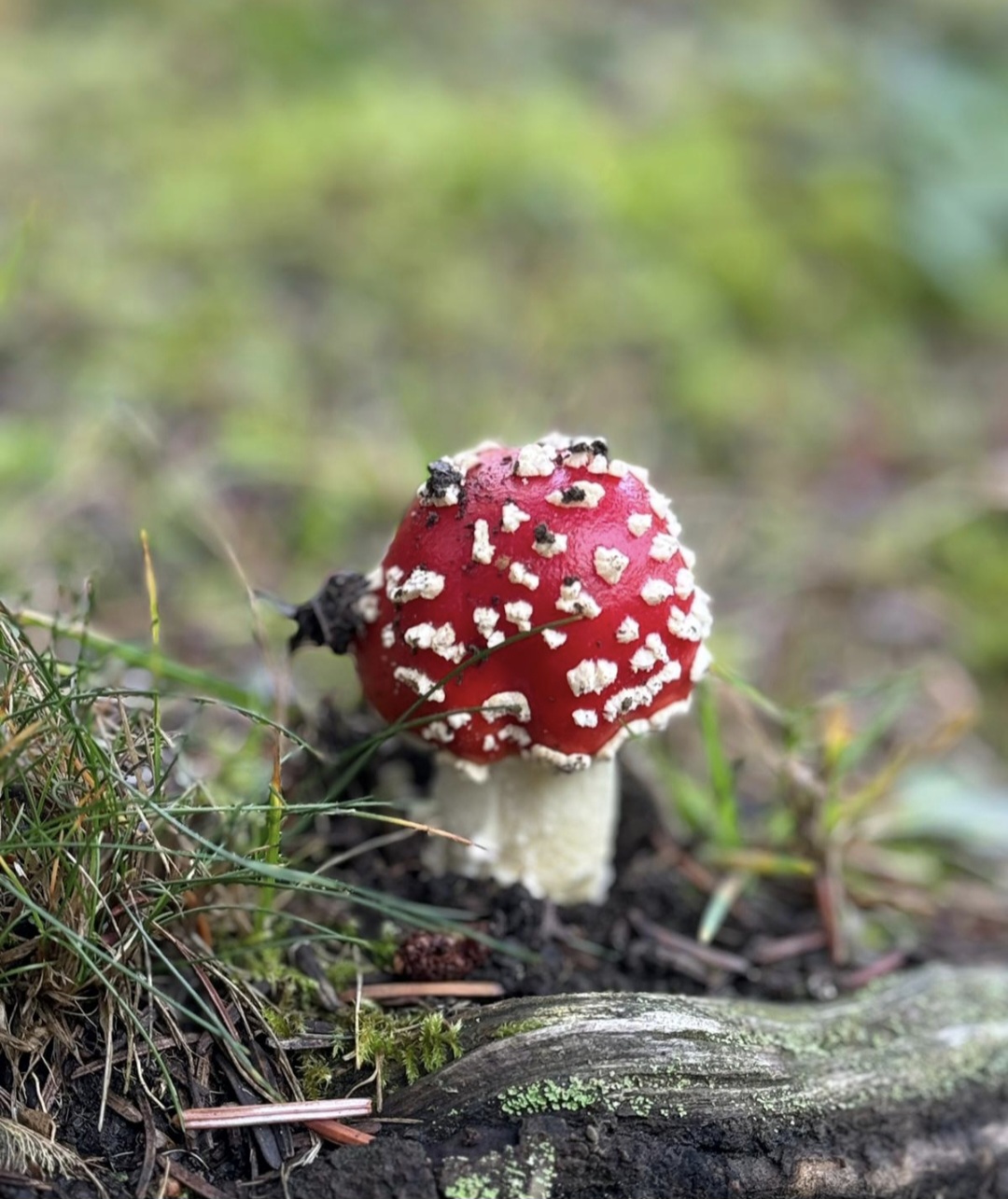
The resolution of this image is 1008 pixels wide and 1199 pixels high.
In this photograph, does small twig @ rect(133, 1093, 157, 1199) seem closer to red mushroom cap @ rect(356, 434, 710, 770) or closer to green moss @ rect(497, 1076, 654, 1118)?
green moss @ rect(497, 1076, 654, 1118)

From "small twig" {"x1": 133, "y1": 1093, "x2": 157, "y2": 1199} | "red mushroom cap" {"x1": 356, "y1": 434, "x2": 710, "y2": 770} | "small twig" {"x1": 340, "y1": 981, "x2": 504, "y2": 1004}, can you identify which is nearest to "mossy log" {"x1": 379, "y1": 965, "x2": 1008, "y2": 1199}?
"small twig" {"x1": 340, "y1": 981, "x2": 504, "y2": 1004}

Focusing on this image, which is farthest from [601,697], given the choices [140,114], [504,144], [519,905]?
[140,114]

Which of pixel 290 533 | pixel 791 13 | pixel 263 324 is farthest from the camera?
pixel 791 13

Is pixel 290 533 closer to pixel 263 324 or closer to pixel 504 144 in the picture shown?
pixel 263 324

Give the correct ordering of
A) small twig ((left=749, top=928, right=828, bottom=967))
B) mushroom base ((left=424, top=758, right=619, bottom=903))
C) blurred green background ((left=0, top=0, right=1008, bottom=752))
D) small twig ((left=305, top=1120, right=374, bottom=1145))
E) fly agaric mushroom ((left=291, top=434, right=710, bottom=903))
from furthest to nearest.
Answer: blurred green background ((left=0, top=0, right=1008, bottom=752)) < small twig ((left=749, top=928, right=828, bottom=967)) < mushroom base ((left=424, top=758, right=619, bottom=903)) < fly agaric mushroom ((left=291, top=434, right=710, bottom=903)) < small twig ((left=305, top=1120, right=374, bottom=1145))

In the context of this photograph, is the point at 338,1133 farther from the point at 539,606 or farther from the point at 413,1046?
the point at 539,606

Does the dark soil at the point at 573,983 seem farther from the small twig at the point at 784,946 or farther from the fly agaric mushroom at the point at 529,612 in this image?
the fly agaric mushroom at the point at 529,612
